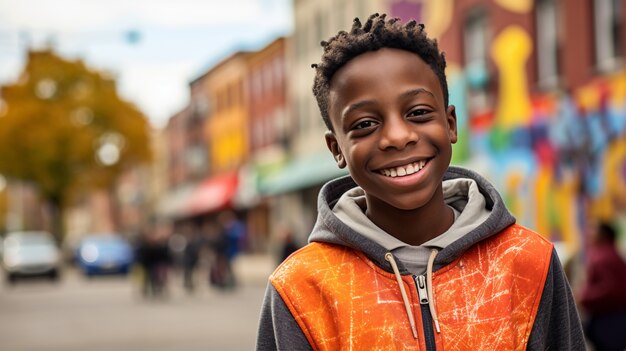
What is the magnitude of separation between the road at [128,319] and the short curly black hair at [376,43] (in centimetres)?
1107

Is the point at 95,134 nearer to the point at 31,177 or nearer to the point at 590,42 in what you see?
the point at 31,177

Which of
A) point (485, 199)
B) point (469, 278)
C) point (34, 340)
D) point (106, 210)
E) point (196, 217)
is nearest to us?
point (469, 278)

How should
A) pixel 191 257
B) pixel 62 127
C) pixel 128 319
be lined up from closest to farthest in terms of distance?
pixel 128 319 → pixel 191 257 → pixel 62 127

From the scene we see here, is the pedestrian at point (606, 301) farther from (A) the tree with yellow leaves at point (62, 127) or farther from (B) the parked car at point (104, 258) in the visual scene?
(A) the tree with yellow leaves at point (62, 127)

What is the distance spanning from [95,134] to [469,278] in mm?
58589

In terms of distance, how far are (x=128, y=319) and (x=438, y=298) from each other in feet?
57.3

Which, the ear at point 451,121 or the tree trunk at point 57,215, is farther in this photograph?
→ the tree trunk at point 57,215

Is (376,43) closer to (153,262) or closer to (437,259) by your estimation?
(437,259)

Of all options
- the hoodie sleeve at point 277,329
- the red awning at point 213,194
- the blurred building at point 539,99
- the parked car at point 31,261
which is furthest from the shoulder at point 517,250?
the red awning at point 213,194

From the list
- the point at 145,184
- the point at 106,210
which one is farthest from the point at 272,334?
the point at 106,210

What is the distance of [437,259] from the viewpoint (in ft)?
7.97

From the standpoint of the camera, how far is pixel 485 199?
2648 millimetres

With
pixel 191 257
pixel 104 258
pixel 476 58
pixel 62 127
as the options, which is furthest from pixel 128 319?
pixel 62 127

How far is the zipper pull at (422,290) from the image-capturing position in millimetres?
2396
